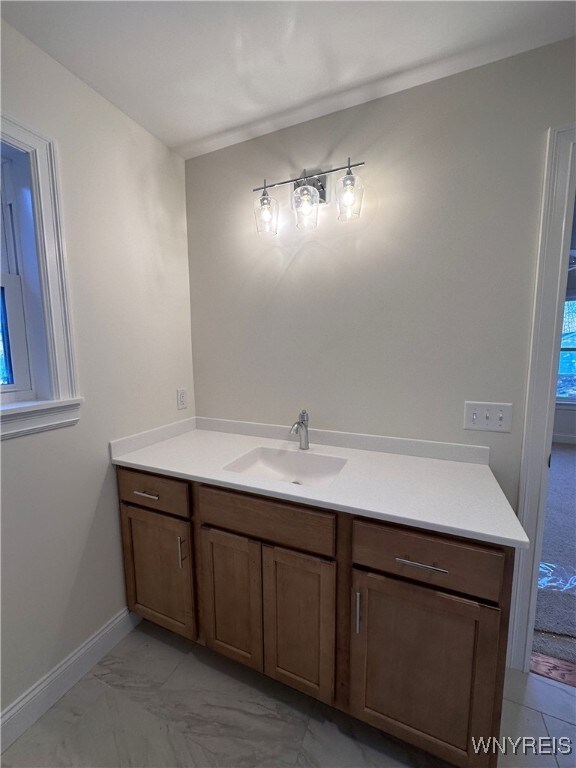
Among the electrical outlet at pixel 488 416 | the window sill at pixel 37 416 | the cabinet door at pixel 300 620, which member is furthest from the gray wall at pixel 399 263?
the window sill at pixel 37 416

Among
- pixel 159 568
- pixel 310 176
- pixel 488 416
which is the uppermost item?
pixel 310 176

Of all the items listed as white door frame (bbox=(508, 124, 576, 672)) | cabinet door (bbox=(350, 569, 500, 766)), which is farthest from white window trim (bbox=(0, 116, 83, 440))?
white door frame (bbox=(508, 124, 576, 672))

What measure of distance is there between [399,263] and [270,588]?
1437mm

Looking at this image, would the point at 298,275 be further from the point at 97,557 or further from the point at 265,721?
the point at 265,721

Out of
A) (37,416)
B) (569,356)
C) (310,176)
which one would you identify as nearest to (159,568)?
(37,416)

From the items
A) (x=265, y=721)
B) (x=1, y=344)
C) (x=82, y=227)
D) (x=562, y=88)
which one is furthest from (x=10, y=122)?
(x=265, y=721)

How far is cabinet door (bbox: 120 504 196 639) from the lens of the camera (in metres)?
1.43

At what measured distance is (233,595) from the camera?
133 cm

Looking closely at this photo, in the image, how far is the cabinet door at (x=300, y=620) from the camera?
3.81ft

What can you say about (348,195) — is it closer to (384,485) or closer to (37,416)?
(384,485)

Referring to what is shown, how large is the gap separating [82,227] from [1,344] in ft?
1.86

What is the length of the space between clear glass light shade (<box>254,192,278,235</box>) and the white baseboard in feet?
6.60

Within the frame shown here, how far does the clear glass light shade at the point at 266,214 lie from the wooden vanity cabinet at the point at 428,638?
4.52 feet

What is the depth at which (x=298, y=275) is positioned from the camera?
1.66 metres
